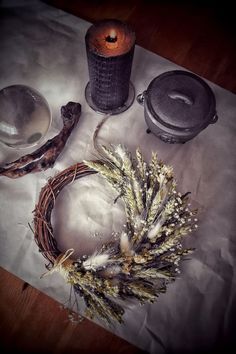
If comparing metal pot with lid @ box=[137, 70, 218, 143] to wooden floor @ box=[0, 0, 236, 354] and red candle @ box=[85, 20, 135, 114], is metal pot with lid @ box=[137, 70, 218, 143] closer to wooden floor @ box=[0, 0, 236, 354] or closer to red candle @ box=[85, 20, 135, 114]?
red candle @ box=[85, 20, 135, 114]

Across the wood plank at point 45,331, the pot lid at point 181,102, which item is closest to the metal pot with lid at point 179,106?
the pot lid at point 181,102

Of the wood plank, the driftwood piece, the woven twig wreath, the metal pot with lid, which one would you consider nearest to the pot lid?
the metal pot with lid

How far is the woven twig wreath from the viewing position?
2.53 feet

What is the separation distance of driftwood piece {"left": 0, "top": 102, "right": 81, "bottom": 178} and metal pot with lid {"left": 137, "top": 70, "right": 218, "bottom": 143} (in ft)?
0.73

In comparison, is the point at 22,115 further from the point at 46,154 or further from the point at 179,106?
the point at 179,106

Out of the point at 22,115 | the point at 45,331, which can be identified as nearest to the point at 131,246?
the point at 45,331

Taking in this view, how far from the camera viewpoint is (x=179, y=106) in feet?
2.67

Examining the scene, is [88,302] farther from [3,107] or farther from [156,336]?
[3,107]

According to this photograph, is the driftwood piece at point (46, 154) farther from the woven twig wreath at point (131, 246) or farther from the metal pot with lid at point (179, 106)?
the metal pot with lid at point (179, 106)

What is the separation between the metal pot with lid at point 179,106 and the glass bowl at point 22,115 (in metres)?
0.28

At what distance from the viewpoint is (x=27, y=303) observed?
2.85 ft

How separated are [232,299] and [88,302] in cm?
36

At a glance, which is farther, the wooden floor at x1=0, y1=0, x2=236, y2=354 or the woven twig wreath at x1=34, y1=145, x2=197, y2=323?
the wooden floor at x1=0, y1=0, x2=236, y2=354

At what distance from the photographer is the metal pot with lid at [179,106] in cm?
81
